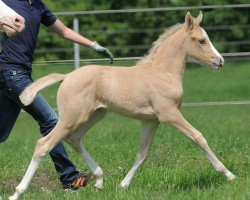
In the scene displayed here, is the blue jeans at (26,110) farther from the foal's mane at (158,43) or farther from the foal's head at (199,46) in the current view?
the foal's head at (199,46)

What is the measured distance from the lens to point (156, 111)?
659 centimetres

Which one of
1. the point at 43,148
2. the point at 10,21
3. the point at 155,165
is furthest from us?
the point at 155,165

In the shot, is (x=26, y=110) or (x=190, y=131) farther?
(x=26, y=110)

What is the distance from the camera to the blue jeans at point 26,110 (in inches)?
269

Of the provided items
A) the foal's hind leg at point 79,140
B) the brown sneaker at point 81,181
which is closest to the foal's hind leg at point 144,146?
the foal's hind leg at point 79,140

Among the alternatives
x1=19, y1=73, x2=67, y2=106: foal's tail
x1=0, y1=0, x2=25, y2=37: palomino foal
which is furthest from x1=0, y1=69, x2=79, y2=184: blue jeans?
x1=0, y1=0, x2=25, y2=37: palomino foal

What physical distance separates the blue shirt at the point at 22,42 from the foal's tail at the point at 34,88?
1.01 ft

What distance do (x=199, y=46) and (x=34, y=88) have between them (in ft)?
5.03

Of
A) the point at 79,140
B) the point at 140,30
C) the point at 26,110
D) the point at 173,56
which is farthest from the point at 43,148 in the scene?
the point at 140,30

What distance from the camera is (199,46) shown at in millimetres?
6918

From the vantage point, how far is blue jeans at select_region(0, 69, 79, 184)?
22.4ft

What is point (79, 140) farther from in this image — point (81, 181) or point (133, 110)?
point (133, 110)

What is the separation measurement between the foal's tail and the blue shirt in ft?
1.01

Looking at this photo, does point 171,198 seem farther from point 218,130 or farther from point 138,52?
point 138,52
